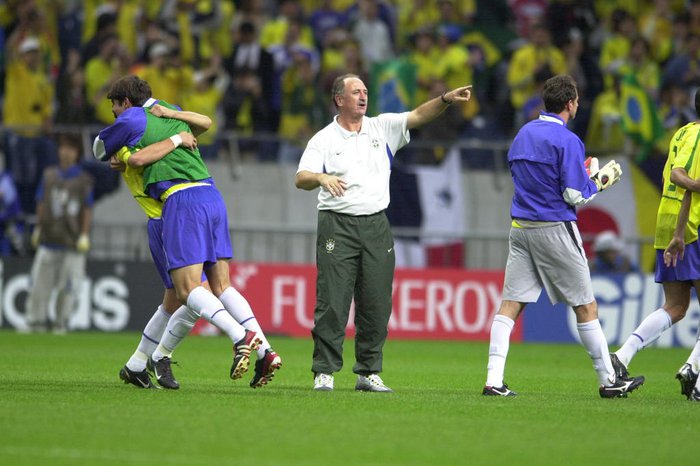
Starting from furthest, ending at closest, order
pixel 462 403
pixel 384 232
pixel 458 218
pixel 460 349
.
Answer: pixel 458 218 → pixel 460 349 → pixel 384 232 → pixel 462 403

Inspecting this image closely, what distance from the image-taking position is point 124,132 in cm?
1026

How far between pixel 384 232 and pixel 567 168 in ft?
5.63

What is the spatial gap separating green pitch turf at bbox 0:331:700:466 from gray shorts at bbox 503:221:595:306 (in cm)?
83

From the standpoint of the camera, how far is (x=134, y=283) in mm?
20031

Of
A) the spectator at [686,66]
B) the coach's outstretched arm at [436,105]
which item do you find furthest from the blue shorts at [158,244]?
the spectator at [686,66]

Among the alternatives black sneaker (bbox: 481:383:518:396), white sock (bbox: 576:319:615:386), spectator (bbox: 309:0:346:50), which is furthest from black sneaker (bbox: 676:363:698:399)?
spectator (bbox: 309:0:346:50)

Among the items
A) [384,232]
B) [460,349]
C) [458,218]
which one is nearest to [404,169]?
[458,218]

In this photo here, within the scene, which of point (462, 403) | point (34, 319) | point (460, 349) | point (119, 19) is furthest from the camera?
point (119, 19)

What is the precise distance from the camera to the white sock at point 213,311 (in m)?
9.89

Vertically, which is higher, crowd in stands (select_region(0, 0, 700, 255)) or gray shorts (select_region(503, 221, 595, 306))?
crowd in stands (select_region(0, 0, 700, 255))

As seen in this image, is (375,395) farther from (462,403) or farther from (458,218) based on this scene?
(458,218)

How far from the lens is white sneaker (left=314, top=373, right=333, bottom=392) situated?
10.7 meters

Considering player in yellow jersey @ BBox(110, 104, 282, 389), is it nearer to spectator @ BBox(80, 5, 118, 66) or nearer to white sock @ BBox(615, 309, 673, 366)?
white sock @ BBox(615, 309, 673, 366)

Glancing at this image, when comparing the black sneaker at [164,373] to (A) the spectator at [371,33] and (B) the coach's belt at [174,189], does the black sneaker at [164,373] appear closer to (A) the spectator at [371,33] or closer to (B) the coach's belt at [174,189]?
(B) the coach's belt at [174,189]
